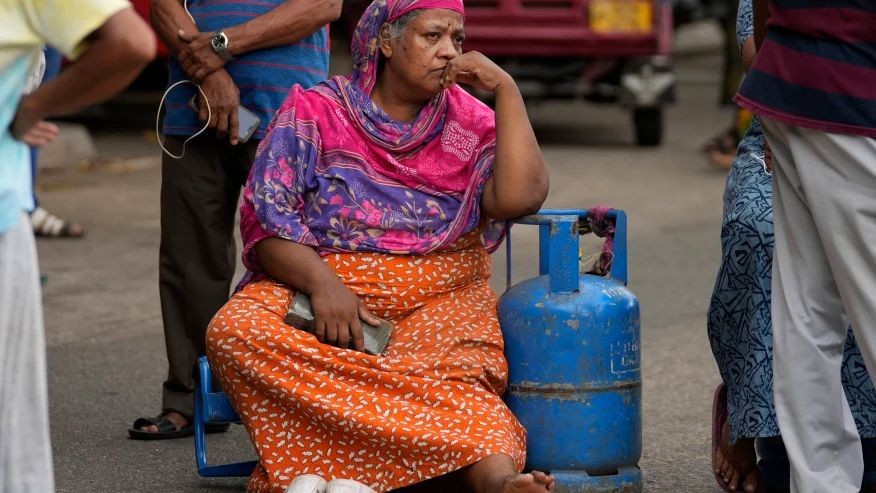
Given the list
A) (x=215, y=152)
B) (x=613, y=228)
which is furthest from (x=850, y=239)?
(x=215, y=152)

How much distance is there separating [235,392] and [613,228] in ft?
3.57

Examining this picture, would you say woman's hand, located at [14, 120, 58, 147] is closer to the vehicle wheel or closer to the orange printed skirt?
the orange printed skirt

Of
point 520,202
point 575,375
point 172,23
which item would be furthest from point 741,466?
point 172,23

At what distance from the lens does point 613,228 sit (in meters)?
3.96

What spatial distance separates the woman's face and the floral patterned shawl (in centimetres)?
4

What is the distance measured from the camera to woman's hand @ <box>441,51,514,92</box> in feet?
12.6

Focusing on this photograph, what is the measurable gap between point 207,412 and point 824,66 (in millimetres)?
1810

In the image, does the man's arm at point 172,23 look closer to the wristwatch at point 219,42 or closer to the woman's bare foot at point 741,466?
the wristwatch at point 219,42

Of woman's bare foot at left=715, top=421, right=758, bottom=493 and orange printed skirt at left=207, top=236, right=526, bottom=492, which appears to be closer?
orange printed skirt at left=207, top=236, right=526, bottom=492

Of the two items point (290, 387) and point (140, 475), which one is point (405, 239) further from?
point (140, 475)

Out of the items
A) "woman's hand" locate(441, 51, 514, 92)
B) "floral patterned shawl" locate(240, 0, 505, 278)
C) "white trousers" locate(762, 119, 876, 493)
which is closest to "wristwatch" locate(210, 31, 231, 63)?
"floral patterned shawl" locate(240, 0, 505, 278)

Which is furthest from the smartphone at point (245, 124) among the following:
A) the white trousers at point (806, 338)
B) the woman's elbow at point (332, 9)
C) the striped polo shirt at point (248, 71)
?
the white trousers at point (806, 338)

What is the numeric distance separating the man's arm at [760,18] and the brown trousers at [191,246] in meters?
1.58

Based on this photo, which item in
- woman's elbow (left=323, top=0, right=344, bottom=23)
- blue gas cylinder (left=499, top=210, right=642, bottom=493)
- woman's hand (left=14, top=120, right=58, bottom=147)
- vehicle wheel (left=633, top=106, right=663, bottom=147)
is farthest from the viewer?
vehicle wheel (left=633, top=106, right=663, bottom=147)
